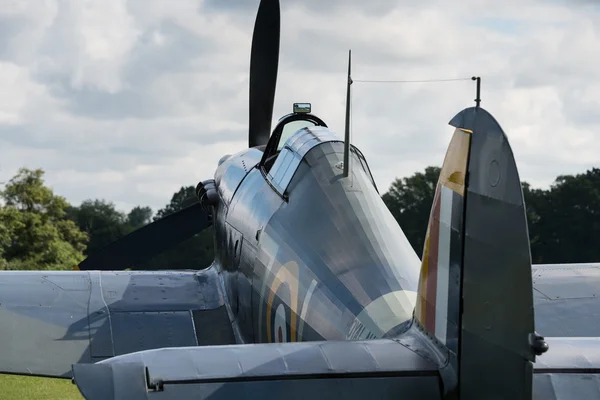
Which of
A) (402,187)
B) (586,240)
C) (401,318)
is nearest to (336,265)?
(401,318)

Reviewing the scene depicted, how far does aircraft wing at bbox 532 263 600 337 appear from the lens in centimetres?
832

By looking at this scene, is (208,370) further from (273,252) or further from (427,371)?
(273,252)

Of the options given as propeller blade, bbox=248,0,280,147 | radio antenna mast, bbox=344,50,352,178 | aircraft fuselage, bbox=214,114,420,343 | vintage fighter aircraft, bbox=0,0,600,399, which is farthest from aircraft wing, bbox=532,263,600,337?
propeller blade, bbox=248,0,280,147

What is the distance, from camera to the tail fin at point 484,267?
4.41 meters

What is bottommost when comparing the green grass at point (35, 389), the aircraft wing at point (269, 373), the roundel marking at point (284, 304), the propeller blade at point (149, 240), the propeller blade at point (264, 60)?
the green grass at point (35, 389)

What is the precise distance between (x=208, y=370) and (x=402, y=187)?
43475mm

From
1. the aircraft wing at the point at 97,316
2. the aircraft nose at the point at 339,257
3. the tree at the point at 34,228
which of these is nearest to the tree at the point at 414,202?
the tree at the point at 34,228

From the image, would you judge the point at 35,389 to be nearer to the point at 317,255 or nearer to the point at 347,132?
the point at 317,255

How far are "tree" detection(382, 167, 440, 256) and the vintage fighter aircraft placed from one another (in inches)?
1239

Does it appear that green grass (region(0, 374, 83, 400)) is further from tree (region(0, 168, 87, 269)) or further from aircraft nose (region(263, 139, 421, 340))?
tree (region(0, 168, 87, 269))

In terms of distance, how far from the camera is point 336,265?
6602 mm

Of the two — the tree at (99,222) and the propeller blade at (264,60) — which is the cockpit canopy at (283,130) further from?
the tree at (99,222)

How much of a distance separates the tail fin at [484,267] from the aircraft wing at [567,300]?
351cm

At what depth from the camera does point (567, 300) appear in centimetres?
869
